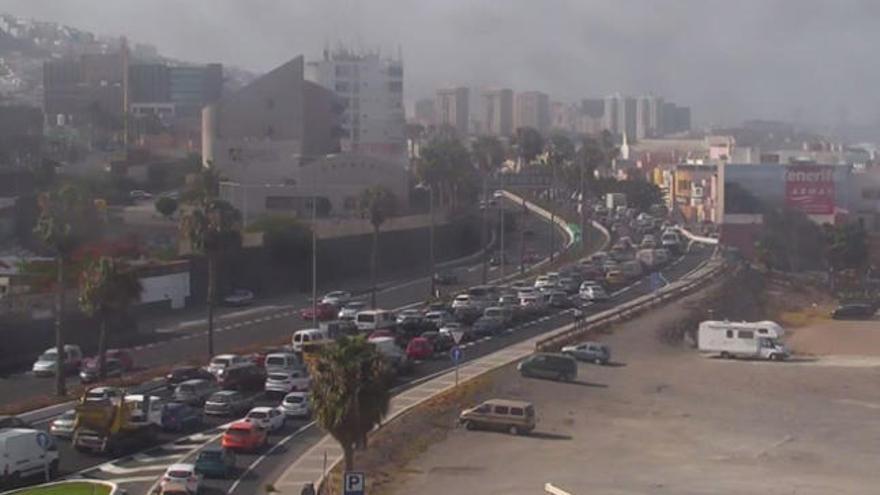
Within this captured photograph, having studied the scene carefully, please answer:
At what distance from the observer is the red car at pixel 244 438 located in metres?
13.7

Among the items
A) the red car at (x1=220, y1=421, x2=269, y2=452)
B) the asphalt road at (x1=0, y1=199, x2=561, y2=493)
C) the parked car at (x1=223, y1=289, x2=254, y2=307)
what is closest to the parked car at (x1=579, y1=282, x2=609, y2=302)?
the asphalt road at (x1=0, y1=199, x2=561, y2=493)

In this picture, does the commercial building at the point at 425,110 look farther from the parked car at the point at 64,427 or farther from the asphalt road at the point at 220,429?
the parked car at the point at 64,427

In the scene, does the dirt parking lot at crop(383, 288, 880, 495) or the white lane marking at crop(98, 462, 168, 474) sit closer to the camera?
the white lane marking at crop(98, 462, 168, 474)

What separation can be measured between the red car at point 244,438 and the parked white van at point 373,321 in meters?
7.84

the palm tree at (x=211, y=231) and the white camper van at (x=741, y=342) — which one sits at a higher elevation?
the palm tree at (x=211, y=231)

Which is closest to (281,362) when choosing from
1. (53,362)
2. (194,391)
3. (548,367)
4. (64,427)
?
(194,391)

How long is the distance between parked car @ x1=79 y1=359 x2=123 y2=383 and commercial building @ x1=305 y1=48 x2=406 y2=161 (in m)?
52.3

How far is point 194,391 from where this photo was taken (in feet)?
53.1

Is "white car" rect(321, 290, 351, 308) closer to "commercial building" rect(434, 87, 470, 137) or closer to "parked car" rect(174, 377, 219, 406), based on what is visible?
"parked car" rect(174, 377, 219, 406)

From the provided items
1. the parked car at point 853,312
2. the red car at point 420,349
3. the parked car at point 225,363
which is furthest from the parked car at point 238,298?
the parked car at point 853,312

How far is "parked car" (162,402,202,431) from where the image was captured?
1463 cm

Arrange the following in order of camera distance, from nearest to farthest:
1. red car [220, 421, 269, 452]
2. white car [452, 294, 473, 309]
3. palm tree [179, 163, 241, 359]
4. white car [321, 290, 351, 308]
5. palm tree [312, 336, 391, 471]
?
palm tree [312, 336, 391, 471]
red car [220, 421, 269, 452]
palm tree [179, 163, 241, 359]
white car [452, 294, 473, 309]
white car [321, 290, 351, 308]

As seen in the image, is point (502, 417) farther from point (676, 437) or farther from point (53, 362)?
point (53, 362)

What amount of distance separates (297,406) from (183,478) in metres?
3.87
